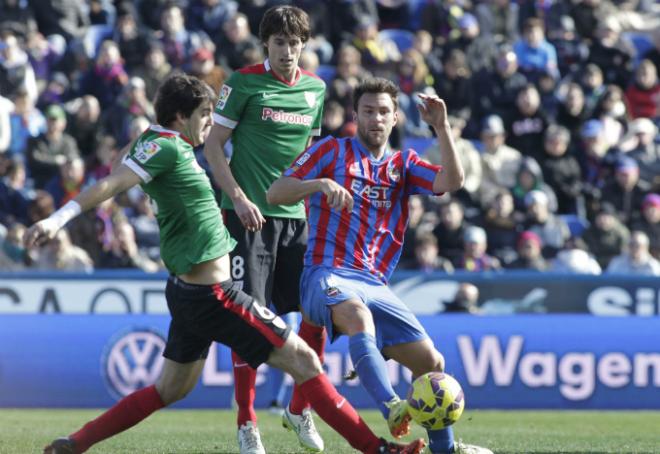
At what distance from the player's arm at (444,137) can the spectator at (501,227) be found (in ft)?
25.0

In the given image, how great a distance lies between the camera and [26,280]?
1177cm

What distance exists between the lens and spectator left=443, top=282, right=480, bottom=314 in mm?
11961

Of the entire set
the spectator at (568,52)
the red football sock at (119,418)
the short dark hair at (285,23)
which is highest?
the short dark hair at (285,23)

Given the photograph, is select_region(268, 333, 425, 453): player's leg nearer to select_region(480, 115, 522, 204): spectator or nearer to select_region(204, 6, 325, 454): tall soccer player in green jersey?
select_region(204, 6, 325, 454): tall soccer player in green jersey

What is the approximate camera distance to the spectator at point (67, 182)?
14.5m

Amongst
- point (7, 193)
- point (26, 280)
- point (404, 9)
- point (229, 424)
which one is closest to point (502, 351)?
point (229, 424)

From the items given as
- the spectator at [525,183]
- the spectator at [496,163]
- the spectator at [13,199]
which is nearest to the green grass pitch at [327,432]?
the spectator at [13,199]

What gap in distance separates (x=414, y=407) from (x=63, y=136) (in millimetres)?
10018

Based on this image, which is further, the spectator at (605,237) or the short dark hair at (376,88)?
the spectator at (605,237)

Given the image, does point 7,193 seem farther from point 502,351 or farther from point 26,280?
point 502,351

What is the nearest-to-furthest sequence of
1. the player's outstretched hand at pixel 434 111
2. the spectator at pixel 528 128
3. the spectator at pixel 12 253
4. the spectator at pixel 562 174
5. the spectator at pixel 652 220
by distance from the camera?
the player's outstretched hand at pixel 434 111, the spectator at pixel 12 253, the spectator at pixel 652 220, the spectator at pixel 562 174, the spectator at pixel 528 128

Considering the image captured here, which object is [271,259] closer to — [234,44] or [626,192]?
[234,44]

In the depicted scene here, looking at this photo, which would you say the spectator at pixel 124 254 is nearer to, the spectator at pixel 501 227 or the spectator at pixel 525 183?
the spectator at pixel 501 227

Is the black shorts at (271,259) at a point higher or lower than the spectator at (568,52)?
lower
